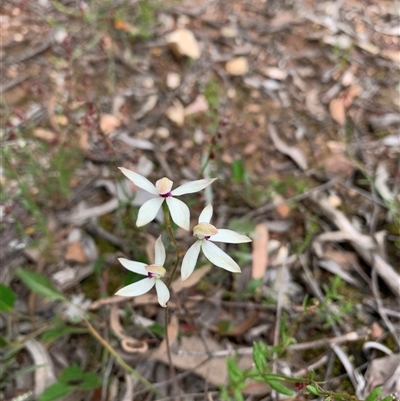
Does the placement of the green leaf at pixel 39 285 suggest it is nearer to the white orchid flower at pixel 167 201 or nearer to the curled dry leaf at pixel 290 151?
the white orchid flower at pixel 167 201

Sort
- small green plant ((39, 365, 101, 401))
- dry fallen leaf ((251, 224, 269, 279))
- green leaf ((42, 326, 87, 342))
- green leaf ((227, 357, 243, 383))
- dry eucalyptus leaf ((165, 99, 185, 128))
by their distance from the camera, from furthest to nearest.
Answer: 1. dry eucalyptus leaf ((165, 99, 185, 128))
2. dry fallen leaf ((251, 224, 269, 279))
3. green leaf ((42, 326, 87, 342))
4. small green plant ((39, 365, 101, 401))
5. green leaf ((227, 357, 243, 383))

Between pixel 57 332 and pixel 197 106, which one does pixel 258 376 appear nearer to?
pixel 57 332

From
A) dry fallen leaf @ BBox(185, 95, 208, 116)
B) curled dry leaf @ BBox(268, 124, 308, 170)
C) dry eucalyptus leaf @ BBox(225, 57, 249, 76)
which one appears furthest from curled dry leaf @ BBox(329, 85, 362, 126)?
dry fallen leaf @ BBox(185, 95, 208, 116)

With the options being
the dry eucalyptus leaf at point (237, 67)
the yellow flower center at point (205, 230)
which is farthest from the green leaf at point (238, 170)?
the yellow flower center at point (205, 230)

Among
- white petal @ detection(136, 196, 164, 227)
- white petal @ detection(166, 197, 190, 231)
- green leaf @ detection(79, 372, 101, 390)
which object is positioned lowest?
green leaf @ detection(79, 372, 101, 390)

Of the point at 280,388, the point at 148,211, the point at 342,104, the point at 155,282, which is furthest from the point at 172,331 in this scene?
the point at 342,104

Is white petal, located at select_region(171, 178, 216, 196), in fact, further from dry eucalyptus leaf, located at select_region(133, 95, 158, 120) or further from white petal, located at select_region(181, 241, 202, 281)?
dry eucalyptus leaf, located at select_region(133, 95, 158, 120)

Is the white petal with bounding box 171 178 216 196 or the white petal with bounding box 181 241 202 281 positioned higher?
the white petal with bounding box 171 178 216 196
